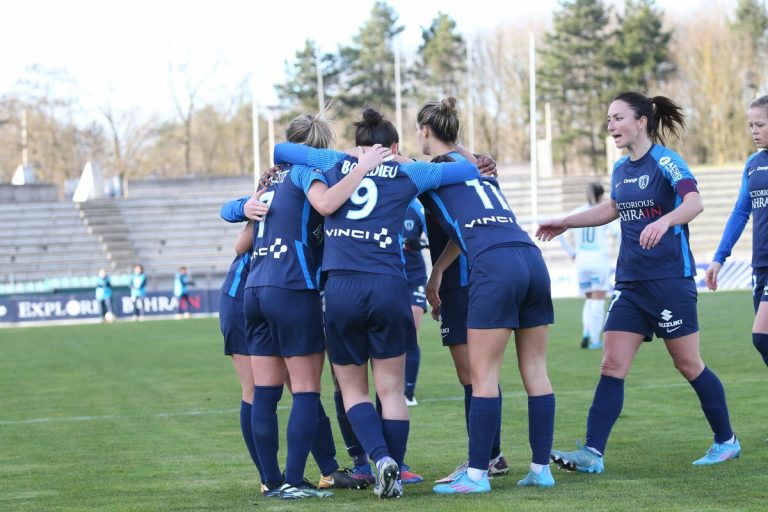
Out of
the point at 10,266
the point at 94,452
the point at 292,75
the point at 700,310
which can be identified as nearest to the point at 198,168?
the point at 292,75

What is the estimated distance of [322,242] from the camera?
6.74m

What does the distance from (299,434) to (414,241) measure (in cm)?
409

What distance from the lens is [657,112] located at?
23.7ft

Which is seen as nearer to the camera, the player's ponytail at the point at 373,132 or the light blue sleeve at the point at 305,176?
the light blue sleeve at the point at 305,176

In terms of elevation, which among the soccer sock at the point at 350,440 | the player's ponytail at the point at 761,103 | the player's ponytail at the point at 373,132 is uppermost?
the player's ponytail at the point at 761,103

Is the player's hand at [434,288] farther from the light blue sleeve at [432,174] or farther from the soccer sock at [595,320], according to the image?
the soccer sock at [595,320]

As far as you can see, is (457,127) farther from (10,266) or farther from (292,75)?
(292,75)

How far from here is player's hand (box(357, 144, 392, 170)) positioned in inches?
251

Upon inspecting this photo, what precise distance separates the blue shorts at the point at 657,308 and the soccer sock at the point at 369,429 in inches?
66.6

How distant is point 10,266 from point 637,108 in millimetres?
43972

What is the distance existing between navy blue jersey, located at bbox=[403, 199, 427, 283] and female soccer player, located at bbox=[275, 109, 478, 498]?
3.36m

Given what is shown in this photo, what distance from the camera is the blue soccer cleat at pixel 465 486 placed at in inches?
247

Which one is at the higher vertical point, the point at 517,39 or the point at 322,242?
the point at 517,39

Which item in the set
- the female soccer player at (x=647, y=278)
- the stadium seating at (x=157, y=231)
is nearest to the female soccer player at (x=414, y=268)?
the female soccer player at (x=647, y=278)
